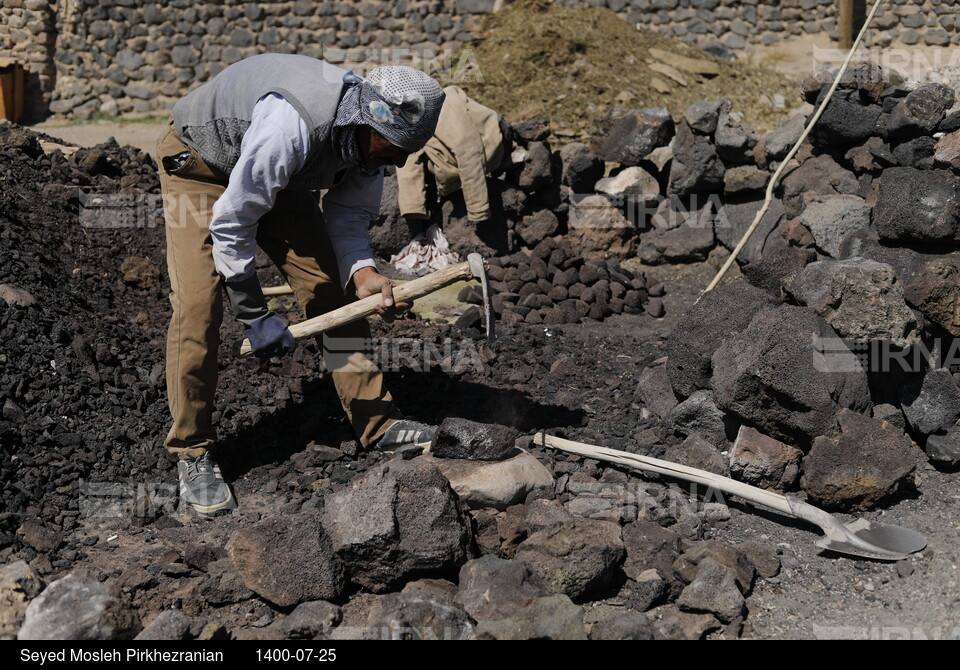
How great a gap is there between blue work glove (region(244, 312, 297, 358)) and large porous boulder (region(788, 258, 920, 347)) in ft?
7.99

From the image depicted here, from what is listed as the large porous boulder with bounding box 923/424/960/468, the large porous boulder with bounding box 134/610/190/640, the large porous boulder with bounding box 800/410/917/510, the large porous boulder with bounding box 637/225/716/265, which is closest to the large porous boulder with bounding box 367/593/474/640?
the large porous boulder with bounding box 134/610/190/640

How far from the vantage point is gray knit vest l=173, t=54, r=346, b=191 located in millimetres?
3615

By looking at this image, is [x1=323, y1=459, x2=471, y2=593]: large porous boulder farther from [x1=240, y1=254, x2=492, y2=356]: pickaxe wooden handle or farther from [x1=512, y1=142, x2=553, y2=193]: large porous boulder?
[x1=512, y1=142, x2=553, y2=193]: large porous boulder

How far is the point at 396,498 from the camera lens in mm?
3523

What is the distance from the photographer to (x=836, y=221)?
230 inches

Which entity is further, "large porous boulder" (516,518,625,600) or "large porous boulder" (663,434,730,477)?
"large porous boulder" (663,434,730,477)

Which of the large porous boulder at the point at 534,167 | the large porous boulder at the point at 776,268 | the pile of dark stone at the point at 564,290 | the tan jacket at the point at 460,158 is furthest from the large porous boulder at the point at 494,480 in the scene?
the large porous boulder at the point at 534,167

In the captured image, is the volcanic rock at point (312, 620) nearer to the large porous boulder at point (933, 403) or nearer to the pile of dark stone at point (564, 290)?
the large porous boulder at point (933, 403)

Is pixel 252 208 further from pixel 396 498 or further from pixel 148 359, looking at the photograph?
pixel 148 359

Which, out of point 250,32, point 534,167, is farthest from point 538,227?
point 250,32
